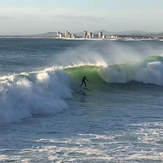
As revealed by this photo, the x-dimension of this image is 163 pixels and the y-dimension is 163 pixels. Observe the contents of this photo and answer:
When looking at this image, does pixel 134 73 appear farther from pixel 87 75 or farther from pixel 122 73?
pixel 87 75

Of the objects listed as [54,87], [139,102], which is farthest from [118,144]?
[54,87]

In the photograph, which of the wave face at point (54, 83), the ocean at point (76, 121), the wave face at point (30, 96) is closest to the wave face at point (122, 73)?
the wave face at point (54, 83)

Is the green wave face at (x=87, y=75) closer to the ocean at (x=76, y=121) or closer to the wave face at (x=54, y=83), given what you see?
the wave face at (x=54, y=83)

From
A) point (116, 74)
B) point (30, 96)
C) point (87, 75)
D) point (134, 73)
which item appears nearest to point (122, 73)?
point (116, 74)

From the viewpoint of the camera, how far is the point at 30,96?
1819 cm

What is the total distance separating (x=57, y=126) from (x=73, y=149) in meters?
3.04

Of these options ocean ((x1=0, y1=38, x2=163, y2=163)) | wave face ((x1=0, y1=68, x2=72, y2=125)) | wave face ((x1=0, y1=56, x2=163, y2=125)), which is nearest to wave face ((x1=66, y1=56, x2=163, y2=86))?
wave face ((x1=0, y1=56, x2=163, y2=125))

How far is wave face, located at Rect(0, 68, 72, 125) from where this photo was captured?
52.4 feet

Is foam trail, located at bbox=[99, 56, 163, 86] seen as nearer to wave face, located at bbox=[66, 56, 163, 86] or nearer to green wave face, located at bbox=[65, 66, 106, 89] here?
wave face, located at bbox=[66, 56, 163, 86]

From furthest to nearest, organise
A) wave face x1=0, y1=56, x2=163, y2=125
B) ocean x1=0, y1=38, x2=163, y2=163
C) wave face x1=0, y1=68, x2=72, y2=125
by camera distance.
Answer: wave face x1=0, y1=56, x2=163, y2=125, wave face x1=0, y1=68, x2=72, y2=125, ocean x1=0, y1=38, x2=163, y2=163

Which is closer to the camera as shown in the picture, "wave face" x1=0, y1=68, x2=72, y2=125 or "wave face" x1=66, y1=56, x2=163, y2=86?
"wave face" x1=0, y1=68, x2=72, y2=125

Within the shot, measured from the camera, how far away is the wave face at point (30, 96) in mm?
15958

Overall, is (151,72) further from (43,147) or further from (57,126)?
(43,147)

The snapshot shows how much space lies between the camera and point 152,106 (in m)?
19.3
